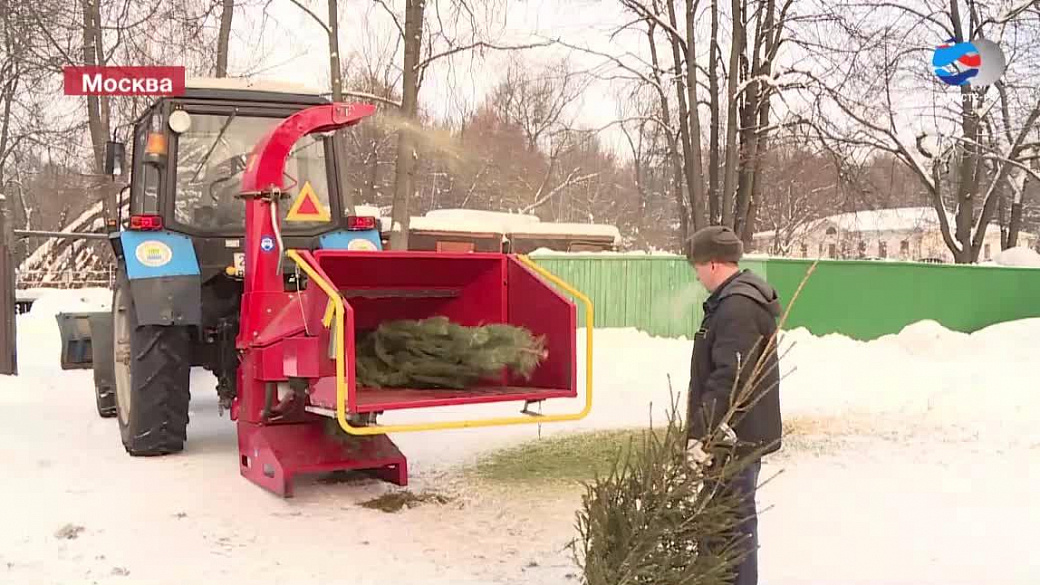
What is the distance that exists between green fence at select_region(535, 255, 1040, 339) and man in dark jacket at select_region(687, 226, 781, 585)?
34.4 feet

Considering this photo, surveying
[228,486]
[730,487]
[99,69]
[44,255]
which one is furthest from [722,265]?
[44,255]

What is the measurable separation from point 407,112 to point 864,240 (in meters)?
44.8

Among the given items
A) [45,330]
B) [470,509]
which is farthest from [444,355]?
[45,330]

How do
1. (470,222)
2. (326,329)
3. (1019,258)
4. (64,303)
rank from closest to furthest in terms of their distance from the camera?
(326,329) → (1019,258) → (64,303) → (470,222)

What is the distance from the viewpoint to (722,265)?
11.7 feet

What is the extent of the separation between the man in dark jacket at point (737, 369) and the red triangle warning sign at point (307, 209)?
156 inches

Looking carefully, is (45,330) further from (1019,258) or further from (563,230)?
Answer: (1019,258)

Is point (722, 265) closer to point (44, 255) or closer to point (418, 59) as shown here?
point (418, 59)

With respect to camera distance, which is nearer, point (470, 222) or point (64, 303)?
point (64, 303)

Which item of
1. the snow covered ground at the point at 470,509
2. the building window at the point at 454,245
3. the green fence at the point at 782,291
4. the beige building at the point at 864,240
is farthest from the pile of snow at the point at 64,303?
the beige building at the point at 864,240

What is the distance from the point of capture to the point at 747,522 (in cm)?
348

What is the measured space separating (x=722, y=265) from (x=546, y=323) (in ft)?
5.43

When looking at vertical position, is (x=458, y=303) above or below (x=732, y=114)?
below

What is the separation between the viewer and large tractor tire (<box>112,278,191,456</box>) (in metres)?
6.11
